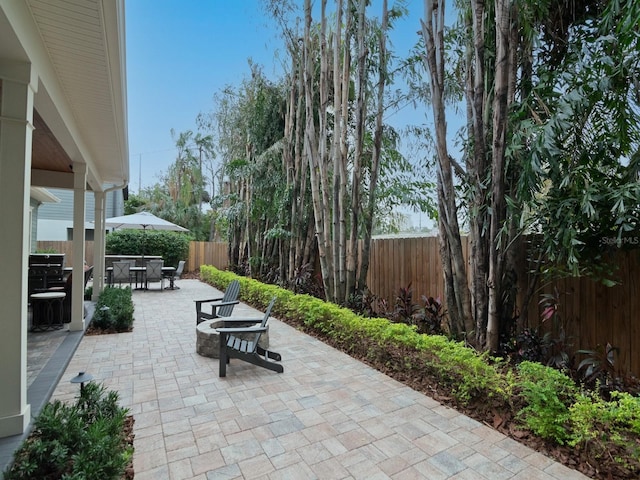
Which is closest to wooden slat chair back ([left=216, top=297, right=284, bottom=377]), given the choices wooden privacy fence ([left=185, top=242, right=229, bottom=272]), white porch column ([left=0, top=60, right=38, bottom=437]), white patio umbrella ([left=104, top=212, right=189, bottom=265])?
white porch column ([left=0, top=60, right=38, bottom=437])

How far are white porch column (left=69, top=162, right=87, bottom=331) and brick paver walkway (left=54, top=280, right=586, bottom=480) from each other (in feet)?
3.14

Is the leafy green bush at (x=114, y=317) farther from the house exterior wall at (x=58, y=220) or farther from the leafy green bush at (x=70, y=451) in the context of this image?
the house exterior wall at (x=58, y=220)

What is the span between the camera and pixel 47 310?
5188 mm

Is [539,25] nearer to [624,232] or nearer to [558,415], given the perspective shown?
[624,232]

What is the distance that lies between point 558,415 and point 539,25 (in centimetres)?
348

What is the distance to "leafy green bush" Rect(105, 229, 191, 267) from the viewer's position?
14109 millimetres

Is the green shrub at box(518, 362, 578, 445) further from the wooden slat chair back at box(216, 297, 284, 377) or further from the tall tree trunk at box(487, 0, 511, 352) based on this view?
the wooden slat chair back at box(216, 297, 284, 377)

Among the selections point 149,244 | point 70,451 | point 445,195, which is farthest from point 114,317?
point 149,244

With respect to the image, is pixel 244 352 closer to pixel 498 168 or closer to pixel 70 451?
pixel 70 451

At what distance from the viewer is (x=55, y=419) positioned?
6.41ft

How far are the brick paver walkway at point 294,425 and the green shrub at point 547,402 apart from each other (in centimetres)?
19

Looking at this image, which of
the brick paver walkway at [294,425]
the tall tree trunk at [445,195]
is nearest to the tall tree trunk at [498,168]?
the tall tree trunk at [445,195]

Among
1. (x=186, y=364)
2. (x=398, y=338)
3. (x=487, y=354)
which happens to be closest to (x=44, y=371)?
(x=186, y=364)

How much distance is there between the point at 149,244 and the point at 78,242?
10.3 metres
